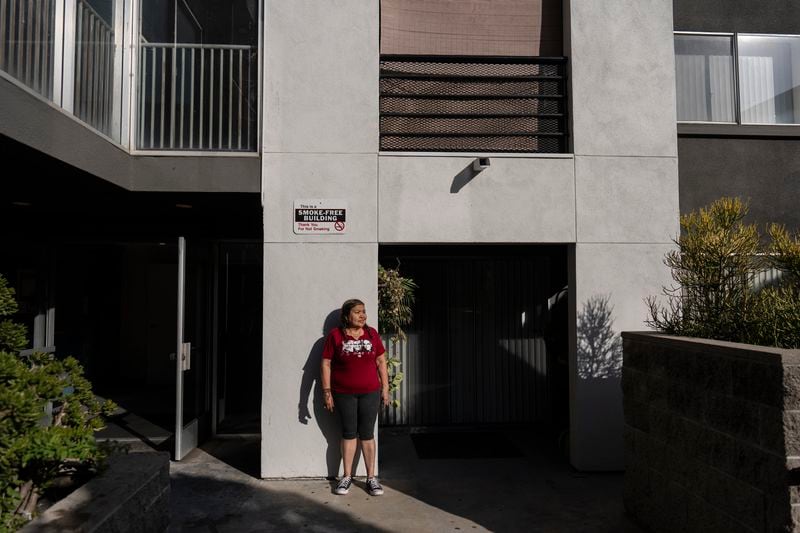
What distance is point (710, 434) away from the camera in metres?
3.60

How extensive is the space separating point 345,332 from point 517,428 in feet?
11.0

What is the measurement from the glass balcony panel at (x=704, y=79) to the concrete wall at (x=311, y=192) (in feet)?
11.8

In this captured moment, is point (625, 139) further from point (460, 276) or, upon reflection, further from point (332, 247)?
point (332, 247)

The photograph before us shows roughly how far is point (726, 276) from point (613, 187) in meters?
1.69

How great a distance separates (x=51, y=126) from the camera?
403 cm

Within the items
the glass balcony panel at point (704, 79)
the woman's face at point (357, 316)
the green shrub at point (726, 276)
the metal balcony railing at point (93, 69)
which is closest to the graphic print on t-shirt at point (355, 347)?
the woman's face at point (357, 316)

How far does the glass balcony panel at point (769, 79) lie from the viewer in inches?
265

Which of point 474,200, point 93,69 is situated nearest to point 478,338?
point 474,200

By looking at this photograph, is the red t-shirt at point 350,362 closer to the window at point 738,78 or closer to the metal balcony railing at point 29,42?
the metal balcony railing at point 29,42

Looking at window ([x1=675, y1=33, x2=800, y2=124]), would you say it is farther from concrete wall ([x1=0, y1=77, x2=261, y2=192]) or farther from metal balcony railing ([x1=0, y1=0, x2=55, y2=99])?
metal balcony railing ([x1=0, y1=0, x2=55, y2=99])

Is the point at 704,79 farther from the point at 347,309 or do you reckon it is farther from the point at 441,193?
the point at 347,309

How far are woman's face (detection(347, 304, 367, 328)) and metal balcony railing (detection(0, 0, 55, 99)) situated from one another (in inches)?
116

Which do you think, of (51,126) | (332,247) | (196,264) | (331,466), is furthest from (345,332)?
(51,126)

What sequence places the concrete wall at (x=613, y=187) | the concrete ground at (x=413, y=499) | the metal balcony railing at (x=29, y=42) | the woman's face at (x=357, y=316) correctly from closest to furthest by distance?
the metal balcony railing at (x=29, y=42) < the concrete ground at (x=413, y=499) < the woman's face at (x=357, y=316) < the concrete wall at (x=613, y=187)
